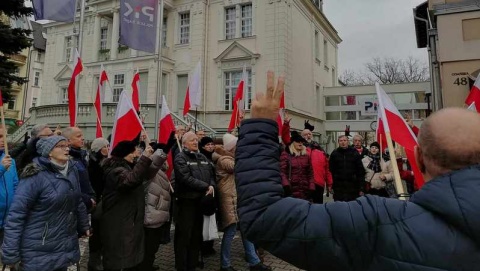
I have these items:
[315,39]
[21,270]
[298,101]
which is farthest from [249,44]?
[21,270]

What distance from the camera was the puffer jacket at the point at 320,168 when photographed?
7348 mm

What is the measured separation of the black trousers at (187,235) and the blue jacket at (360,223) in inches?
152

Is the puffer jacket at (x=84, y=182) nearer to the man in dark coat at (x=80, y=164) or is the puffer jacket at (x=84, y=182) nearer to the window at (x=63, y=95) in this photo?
the man in dark coat at (x=80, y=164)

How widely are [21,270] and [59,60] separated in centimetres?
2854

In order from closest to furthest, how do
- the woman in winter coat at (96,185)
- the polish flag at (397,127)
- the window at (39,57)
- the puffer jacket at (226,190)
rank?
the polish flag at (397,127) < the woman in winter coat at (96,185) < the puffer jacket at (226,190) < the window at (39,57)

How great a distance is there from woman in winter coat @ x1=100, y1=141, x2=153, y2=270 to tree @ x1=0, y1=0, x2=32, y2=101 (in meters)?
11.8

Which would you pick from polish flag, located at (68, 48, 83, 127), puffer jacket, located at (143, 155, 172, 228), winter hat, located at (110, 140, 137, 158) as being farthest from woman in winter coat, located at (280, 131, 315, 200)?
polish flag, located at (68, 48, 83, 127)

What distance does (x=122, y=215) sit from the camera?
4078 mm

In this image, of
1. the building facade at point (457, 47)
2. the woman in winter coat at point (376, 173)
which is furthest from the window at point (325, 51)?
the woman in winter coat at point (376, 173)

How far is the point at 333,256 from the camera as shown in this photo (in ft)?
4.17

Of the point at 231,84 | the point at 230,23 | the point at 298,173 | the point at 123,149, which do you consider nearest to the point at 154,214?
the point at 123,149

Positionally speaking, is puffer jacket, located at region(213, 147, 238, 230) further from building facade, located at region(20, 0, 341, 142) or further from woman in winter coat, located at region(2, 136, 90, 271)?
building facade, located at region(20, 0, 341, 142)

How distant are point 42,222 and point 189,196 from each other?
2044mm

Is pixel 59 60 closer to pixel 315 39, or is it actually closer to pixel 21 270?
pixel 315 39
